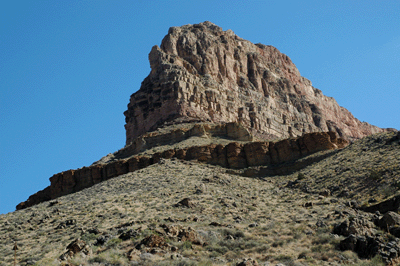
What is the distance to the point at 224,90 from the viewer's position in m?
103

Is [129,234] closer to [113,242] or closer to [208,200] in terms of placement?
[113,242]

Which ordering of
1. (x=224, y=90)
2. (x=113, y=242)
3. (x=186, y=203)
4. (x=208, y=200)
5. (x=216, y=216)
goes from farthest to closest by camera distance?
1. (x=224, y=90)
2. (x=208, y=200)
3. (x=186, y=203)
4. (x=216, y=216)
5. (x=113, y=242)

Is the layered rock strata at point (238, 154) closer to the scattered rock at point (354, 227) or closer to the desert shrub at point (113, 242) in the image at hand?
the scattered rock at point (354, 227)

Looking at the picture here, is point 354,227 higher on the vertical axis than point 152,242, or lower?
lower

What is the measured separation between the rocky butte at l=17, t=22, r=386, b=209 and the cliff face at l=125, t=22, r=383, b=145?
0.90 feet

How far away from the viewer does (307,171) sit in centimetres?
4862

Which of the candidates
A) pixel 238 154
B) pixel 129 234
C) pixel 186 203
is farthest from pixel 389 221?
pixel 238 154

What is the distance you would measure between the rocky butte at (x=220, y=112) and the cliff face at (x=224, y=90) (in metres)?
0.27

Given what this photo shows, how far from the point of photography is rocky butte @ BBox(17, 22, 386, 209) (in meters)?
58.1

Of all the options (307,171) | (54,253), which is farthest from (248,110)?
(54,253)

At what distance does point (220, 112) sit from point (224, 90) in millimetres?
10443

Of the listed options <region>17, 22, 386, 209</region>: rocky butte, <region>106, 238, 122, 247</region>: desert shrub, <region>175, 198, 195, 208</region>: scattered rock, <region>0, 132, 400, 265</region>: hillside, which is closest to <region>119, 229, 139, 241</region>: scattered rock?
<region>0, 132, 400, 265</region>: hillside

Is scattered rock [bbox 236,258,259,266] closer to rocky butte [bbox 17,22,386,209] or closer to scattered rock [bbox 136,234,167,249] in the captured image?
scattered rock [bbox 136,234,167,249]

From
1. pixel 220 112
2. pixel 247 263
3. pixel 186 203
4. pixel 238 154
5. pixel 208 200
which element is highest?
pixel 220 112
